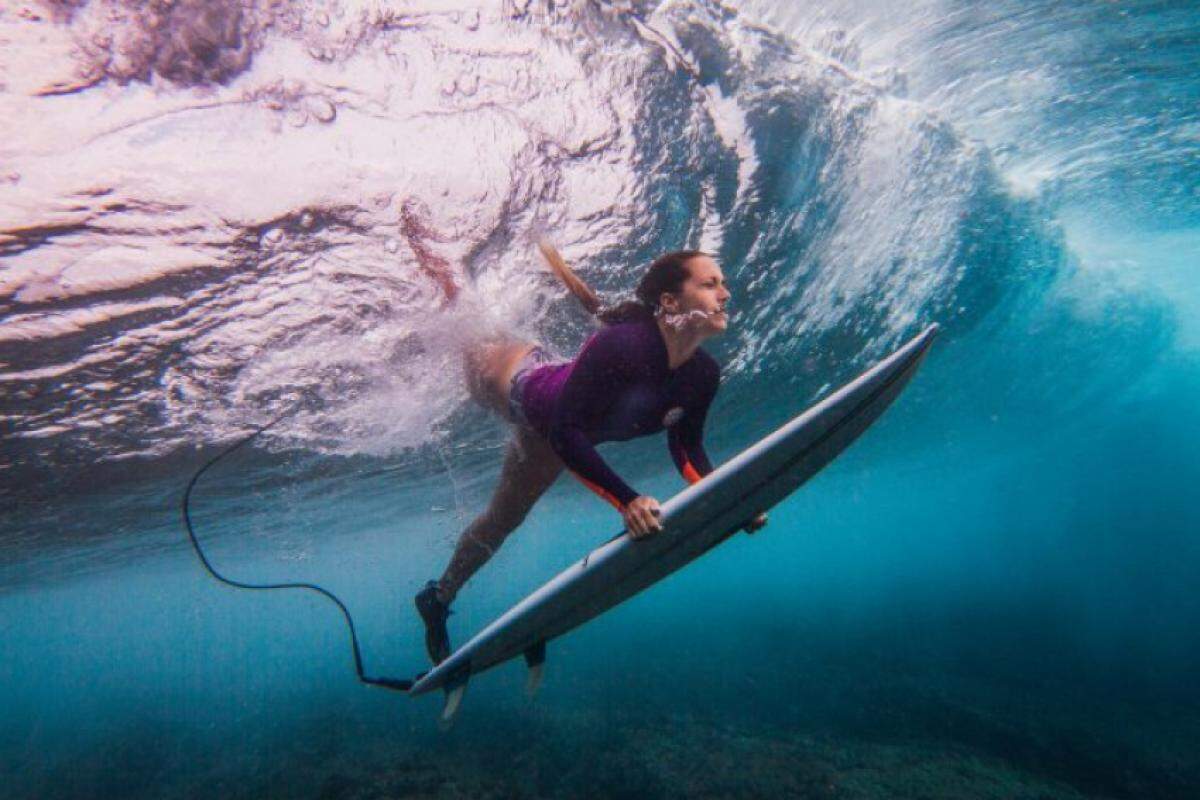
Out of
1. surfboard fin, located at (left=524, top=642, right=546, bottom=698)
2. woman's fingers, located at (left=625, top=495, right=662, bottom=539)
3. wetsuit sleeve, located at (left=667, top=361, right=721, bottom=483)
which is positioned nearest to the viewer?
woman's fingers, located at (left=625, top=495, right=662, bottom=539)

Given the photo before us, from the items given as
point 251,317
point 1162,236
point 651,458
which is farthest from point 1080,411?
point 251,317

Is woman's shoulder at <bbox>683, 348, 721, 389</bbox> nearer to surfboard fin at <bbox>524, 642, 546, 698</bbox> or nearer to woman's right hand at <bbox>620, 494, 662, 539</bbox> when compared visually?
woman's right hand at <bbox>620, 494, 662, 539</bbox>

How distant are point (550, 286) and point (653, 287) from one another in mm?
5283

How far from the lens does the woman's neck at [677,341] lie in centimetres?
391

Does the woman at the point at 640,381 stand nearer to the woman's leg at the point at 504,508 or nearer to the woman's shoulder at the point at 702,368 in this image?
the woman's shoulder at the point at 702,368

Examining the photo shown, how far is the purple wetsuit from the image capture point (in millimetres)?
3676

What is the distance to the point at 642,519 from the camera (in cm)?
315

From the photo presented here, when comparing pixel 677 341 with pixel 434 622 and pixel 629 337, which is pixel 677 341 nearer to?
pixel 629 337

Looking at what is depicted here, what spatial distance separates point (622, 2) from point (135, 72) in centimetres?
431

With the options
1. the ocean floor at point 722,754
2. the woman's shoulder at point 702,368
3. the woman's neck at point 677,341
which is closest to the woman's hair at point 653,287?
the woman's neck at point 677,341

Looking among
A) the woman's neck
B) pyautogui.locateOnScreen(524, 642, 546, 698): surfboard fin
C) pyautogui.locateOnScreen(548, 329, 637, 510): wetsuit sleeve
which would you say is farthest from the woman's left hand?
pyautogui.locateOnScreen(524, 642, 546, 698): surfboard fin

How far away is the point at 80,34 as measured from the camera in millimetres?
3832

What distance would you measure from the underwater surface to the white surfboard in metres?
4.42

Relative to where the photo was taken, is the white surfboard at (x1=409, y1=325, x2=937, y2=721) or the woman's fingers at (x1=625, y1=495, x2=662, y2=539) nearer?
the woman's fingers at (x1=625, y1=495, x2=662, y2=539)
